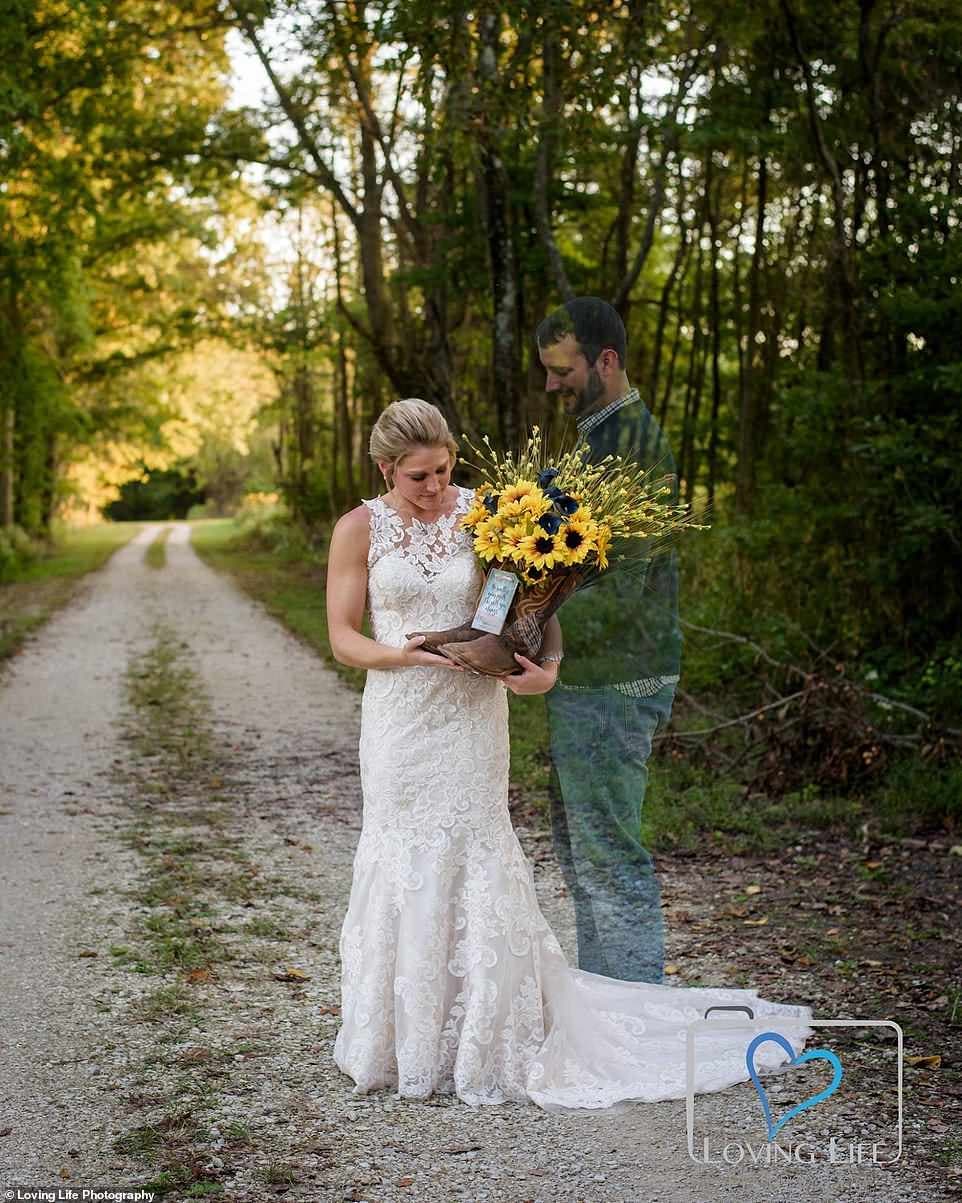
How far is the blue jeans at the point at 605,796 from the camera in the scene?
4832 millimetres

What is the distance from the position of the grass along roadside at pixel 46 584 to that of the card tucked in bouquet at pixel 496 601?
12.7 m

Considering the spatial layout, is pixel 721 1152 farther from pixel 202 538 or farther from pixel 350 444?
pixel 202 538

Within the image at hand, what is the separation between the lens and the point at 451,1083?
4434mm

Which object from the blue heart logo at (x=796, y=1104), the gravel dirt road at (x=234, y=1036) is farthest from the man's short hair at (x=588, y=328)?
the gravel dirt road at (x=234, y=1036)

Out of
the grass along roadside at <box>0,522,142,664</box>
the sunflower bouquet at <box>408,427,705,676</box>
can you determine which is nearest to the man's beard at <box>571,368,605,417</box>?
the sunflower bouquet at <box>408,427,705,676</box>

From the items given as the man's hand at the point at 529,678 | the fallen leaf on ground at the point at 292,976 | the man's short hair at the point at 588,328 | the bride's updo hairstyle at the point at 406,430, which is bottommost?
the fallen leaf on ground at the point at 292,976

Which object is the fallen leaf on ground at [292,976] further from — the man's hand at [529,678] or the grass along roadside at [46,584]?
the grass along roadside at [46,584]

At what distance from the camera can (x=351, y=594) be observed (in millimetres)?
4559

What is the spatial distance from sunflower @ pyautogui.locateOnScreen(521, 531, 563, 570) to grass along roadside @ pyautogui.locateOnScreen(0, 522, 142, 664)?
1287 cm

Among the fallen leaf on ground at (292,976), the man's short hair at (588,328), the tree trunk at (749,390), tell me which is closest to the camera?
the man's short hair at (588,328)

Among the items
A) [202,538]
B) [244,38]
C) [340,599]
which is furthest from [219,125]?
[202,538]

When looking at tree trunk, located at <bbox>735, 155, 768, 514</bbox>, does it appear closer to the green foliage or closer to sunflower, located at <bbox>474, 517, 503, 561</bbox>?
sunflower, located at <bbox>474, 517, 503, 561</bbox>

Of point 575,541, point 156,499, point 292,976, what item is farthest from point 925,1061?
point 156,499

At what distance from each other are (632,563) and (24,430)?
26.7 metres
